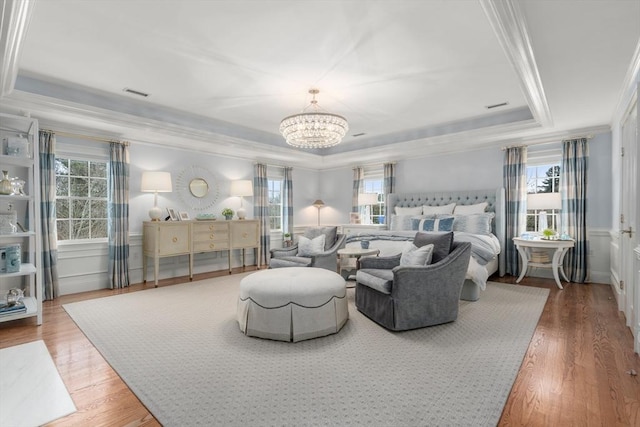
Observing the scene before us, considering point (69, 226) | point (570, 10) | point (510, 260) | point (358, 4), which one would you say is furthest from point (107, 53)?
point (510, 260)

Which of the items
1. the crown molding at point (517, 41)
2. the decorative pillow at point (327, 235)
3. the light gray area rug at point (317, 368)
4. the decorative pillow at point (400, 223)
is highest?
the crown molding at point (517, 41)

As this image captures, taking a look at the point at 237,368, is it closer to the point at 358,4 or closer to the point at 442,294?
the point at 442,294

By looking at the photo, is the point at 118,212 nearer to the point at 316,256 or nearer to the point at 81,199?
the point at 81,199

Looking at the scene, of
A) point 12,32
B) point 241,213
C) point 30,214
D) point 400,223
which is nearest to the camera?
point 12,32

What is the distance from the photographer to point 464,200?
237 inches

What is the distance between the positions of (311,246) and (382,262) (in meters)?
1.52

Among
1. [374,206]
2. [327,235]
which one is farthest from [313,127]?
[374,206]

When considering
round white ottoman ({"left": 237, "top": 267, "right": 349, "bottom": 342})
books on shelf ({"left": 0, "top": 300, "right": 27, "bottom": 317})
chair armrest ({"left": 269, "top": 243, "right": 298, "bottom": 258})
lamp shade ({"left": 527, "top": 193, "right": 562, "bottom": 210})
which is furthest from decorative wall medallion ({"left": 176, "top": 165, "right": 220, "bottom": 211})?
lamp shade ({"left": 527, "top": 193, "right": 562, "bottom": 210})

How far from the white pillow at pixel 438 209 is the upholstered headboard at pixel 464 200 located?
0.18 metres

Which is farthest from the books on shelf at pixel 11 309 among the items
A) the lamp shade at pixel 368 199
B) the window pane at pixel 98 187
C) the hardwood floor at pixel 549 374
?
the lamp shade at pixel 368 199

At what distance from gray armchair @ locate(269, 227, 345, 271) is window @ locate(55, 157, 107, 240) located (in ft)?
9.04

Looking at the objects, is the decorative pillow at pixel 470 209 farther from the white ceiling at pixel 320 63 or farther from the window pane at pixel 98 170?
the window pane at pixel 98 170

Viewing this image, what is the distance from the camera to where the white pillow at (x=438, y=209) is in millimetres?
5973

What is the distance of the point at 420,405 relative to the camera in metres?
1.89
